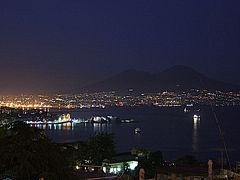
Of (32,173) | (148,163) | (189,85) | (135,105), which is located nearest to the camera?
(32,173)

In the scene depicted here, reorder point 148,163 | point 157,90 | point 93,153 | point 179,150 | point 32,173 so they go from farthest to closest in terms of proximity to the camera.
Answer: point 157,90 → point 179,150 → point 148,163 → point 93,153 → point 32,173

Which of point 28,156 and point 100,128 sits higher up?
point 28,156

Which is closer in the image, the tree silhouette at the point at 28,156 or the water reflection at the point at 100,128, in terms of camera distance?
the tree silhouette at the point at 28,156

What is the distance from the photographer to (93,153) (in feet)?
33.4

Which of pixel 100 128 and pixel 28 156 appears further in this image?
pixel 100 128

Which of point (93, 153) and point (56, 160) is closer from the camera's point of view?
point (56, 160)

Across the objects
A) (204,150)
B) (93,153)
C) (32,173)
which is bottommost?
(204,150)

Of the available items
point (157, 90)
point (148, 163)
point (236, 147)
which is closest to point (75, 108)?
point (157, 90)

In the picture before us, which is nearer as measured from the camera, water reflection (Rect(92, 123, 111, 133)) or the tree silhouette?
the tree silhouette

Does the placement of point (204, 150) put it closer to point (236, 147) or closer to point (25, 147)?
point (236, 147)

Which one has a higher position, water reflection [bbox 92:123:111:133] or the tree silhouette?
the tree silhouette

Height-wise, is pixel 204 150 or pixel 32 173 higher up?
pixel 32 173

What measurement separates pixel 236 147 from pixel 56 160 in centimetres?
2317

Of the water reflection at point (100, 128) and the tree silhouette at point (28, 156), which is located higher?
the tree silhouette at point (28, 156)
